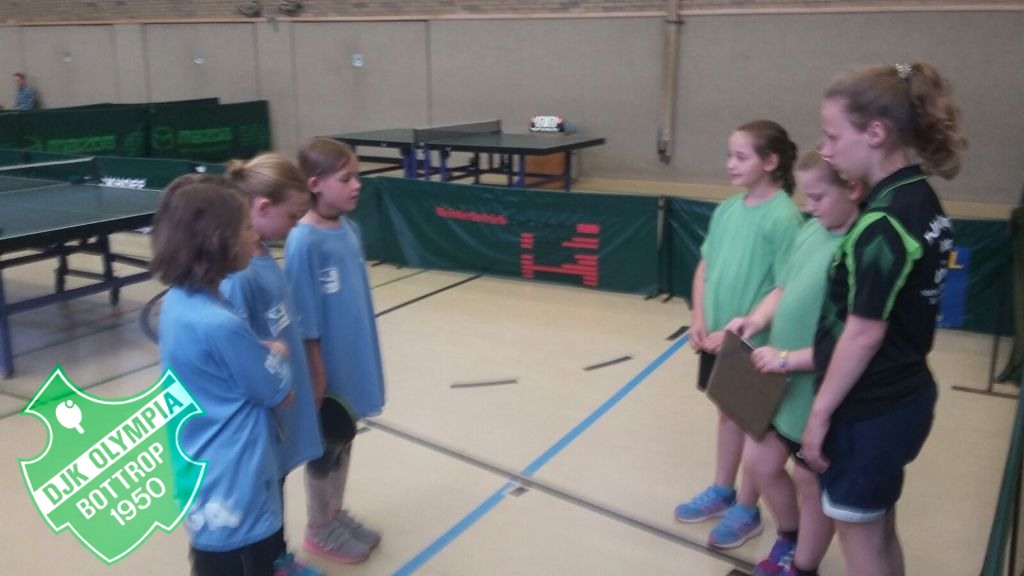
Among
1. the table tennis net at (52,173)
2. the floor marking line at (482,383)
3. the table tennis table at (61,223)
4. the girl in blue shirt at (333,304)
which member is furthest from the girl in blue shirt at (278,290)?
the table tennis net at (52,173)

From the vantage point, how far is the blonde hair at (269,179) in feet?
7.34

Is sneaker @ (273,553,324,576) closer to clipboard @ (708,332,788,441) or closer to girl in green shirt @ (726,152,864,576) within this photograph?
clipboard @ (708,332,788,441)

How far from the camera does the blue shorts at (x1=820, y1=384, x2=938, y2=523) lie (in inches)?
71.6

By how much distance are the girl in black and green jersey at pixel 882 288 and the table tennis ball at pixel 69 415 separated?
182 centimetres

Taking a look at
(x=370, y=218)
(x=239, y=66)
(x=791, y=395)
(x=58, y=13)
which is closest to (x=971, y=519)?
(x=791, y=395)

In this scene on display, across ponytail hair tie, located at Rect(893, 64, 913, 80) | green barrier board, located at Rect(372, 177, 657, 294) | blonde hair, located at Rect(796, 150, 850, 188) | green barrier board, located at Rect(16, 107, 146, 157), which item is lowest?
green barrier board, located at Rect(372, 177, 657, 294)

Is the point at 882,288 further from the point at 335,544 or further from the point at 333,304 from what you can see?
the point at 335,544

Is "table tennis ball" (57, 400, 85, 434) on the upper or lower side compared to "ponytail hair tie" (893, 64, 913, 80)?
lower

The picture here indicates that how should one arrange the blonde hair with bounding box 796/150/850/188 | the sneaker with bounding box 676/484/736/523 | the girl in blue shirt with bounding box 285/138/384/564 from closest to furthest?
the blonde hair with bounding box 796/150/850/188, the girl in blue shirt with bounding box 285/138/384/564, the sneaker with bounding box 676/484/736/523

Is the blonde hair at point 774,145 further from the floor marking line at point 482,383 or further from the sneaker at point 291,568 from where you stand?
the floor marking line at point 482,383

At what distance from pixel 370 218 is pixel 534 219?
1830 mm

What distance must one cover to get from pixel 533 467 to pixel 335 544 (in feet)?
3.53

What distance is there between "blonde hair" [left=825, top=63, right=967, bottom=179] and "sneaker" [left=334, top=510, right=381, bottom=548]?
7.29 ft

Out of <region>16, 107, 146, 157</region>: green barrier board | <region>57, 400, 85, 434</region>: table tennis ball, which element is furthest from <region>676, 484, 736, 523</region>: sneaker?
<region>16, 107, 146, 157</region>: green barrier board
